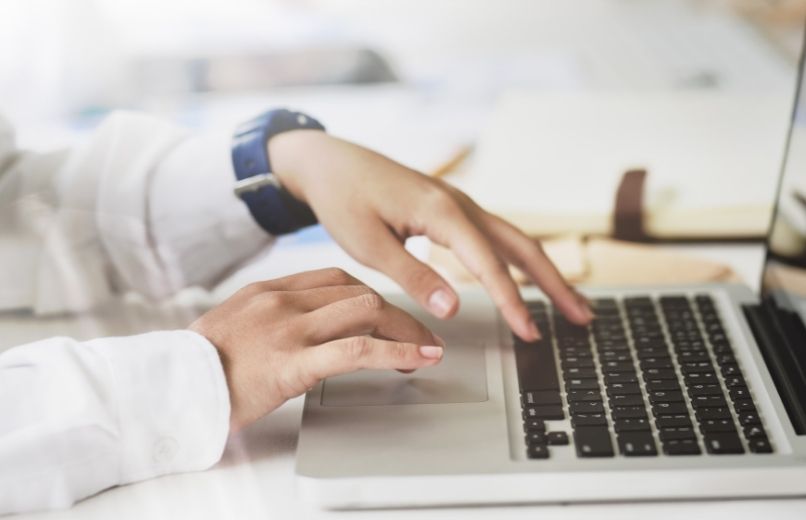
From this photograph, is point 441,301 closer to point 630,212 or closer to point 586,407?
point 586,407

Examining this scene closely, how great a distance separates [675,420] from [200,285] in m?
0.33

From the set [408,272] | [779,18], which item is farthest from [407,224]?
[779,18]

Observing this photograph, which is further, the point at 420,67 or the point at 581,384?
the point at 420,67

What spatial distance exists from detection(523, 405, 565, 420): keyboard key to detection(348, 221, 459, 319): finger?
9 cm

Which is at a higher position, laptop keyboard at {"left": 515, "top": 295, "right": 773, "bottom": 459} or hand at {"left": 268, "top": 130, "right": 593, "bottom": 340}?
hand at {"left": 268, "top": 130, "right": 593, "bottom": 340}

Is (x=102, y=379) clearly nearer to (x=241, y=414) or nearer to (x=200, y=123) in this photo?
(x=241, y=414)

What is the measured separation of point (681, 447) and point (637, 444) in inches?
0.9

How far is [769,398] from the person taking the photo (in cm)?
53

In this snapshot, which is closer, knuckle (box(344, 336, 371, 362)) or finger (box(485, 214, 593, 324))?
knuckle (box(344, 336, 371, 362))

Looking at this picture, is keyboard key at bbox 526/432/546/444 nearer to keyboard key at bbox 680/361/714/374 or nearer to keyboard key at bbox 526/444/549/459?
keyboard key at bbox 526/444/549/459

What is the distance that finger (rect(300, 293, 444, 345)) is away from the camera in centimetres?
53

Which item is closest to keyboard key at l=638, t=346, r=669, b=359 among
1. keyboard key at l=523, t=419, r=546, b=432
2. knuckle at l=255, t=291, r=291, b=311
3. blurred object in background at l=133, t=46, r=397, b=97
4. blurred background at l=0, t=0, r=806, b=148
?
keyboard key at l=523, t=419, r=546, b=432

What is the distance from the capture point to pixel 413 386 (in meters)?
0.55

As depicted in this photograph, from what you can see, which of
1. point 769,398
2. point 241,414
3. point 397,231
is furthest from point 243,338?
point 769,398
